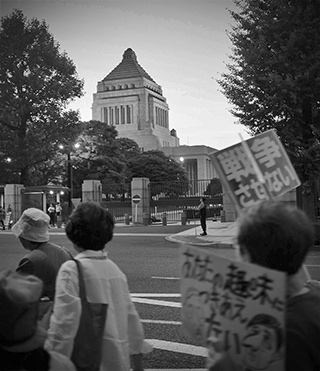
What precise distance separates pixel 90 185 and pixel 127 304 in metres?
30.7

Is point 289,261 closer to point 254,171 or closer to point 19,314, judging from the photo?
point 254,171

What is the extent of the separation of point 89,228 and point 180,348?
2.85 metres

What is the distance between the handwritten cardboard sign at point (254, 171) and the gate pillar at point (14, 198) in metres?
31.8

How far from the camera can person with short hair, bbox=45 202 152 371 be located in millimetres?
2464

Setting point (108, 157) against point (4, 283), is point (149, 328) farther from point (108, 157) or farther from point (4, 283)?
point (108, 157)

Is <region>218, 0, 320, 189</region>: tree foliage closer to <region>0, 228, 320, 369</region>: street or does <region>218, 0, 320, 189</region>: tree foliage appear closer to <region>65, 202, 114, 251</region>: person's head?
<region>0, 228, 320, 369</region>: street

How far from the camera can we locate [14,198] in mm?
32719

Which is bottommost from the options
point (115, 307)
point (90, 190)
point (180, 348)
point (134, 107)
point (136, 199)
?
point (180, 348)

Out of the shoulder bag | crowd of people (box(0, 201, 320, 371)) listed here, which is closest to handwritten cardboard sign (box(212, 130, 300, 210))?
crowd of people (box(0, 201, 320, 371))

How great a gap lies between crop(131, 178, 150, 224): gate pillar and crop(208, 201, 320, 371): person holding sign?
2970cm

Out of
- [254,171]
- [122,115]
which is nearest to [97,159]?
[254,171]

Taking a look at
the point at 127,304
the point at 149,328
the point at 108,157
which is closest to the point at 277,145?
the point at 127,304

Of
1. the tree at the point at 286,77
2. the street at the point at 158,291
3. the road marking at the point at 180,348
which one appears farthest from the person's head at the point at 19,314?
the tree at the point at 286,77

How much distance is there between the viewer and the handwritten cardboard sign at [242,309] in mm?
1637
